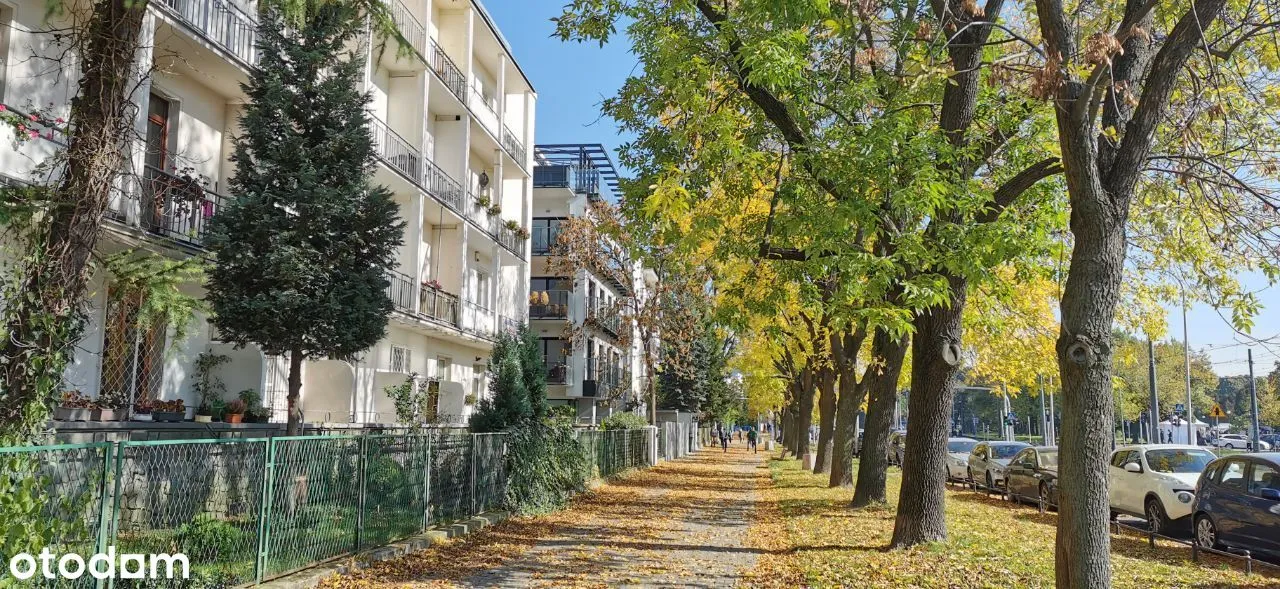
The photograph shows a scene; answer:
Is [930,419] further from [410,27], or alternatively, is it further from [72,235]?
[410,27]

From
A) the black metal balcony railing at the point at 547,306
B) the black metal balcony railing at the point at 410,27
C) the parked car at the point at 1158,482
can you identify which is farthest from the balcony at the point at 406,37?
the black metal balcony railing at the point at 547,306

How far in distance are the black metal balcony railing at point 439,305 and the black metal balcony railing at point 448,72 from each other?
17.8ft

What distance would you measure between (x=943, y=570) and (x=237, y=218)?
33.2ft

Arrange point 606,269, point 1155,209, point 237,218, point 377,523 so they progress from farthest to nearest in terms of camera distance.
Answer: point 606,269 → point 237,218 → point 1155,209 → point 377,523

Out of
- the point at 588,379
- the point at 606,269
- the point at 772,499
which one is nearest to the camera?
the point at 772,499

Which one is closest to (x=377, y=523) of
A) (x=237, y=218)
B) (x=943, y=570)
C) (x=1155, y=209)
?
(x=237, y=218)

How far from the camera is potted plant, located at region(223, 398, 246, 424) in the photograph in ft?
46.8

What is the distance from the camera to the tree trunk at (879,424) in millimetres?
17266

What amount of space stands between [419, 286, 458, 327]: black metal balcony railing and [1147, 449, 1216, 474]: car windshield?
1590 cm

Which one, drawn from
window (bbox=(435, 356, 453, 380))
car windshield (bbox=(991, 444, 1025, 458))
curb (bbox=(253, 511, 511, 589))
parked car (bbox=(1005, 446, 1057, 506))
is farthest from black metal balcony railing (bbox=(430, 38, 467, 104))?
car windshield (bbox=(991, 444, 1025, 458))

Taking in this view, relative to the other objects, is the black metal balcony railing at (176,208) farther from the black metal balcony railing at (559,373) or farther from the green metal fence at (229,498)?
the black metal balcony railing at (559,373)

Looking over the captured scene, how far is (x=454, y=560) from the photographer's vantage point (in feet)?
34.8

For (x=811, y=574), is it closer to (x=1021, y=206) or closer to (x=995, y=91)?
(x=1021, y=206)

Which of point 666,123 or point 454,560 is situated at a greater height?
point 666,123
